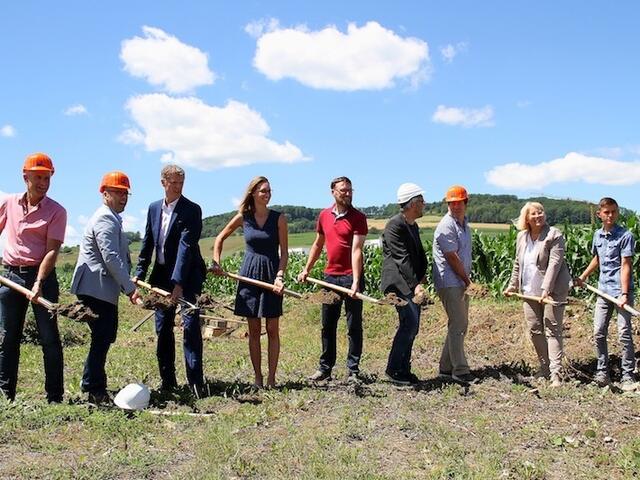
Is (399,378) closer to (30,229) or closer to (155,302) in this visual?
(155,302)

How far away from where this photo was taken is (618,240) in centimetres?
657

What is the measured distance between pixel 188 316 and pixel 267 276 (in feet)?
2.80

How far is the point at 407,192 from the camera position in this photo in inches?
258

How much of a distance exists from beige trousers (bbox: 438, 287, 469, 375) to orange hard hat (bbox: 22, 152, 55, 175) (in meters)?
3.96

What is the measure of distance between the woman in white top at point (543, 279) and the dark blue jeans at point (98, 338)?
13.2ft

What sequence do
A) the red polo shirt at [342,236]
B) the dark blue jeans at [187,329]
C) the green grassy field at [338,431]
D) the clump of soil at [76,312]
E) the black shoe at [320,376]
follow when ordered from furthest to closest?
the black shoe at [320,376], the red polo shirt at [342,236], the dark blue jeans at [187,329], the clump of soil at [76,312], the green grassy field at [338,431]

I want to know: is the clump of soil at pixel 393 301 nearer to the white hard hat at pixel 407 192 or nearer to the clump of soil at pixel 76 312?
the white hard hat at pixel 407 192

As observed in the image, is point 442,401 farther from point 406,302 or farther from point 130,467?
point 130,467

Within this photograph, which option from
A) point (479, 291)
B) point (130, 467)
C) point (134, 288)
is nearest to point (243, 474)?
point (130, 467)

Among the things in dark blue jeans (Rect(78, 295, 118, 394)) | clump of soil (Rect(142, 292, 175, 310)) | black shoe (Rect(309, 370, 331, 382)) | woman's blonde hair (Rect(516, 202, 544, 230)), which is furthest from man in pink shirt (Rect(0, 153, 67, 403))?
woman's blonde hair (Rect(516, 202, 544, 230))

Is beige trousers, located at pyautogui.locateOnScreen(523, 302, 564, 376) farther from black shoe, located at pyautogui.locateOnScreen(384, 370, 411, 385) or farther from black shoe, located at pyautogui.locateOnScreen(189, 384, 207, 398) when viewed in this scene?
black shoe, located at pyautogui.locateOnScreen(189, 384, 207, 398)

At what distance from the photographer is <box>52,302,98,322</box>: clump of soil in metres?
5.34

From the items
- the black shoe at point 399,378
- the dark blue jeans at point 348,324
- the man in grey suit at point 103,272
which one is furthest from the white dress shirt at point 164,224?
the black shoe at point 399,378

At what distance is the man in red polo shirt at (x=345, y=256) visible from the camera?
668 cm
